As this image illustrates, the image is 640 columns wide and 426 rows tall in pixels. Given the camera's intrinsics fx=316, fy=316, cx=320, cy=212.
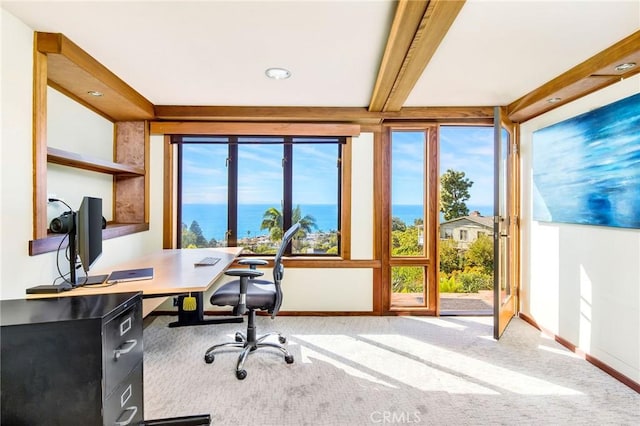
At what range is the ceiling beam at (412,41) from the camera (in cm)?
Answer: 149

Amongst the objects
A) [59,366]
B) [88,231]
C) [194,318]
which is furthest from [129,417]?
[194,318]

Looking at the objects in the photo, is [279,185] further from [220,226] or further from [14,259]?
[14,259]

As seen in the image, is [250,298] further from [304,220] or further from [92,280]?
[304,220]

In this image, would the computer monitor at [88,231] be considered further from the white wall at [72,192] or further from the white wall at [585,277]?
the white wall at [585,277]

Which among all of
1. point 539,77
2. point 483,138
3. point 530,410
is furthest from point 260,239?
point 483,138

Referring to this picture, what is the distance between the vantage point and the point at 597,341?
94.8 inches

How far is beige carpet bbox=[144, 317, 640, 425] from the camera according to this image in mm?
1834

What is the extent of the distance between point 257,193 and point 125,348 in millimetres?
2370

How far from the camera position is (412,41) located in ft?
5.88

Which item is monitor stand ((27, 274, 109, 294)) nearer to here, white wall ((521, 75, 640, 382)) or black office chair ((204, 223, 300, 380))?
black office chair ((204, 223, 300, 380))

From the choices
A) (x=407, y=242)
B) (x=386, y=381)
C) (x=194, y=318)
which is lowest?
(x=386, y=381)

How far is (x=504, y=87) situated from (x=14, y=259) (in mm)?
3667

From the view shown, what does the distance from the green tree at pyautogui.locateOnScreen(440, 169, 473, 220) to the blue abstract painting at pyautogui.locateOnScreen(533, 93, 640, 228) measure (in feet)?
3.53

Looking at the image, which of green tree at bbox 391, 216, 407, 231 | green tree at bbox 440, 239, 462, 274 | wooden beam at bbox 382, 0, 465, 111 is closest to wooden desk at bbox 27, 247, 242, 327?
green tree at bbox 391, 216, 407, 231
